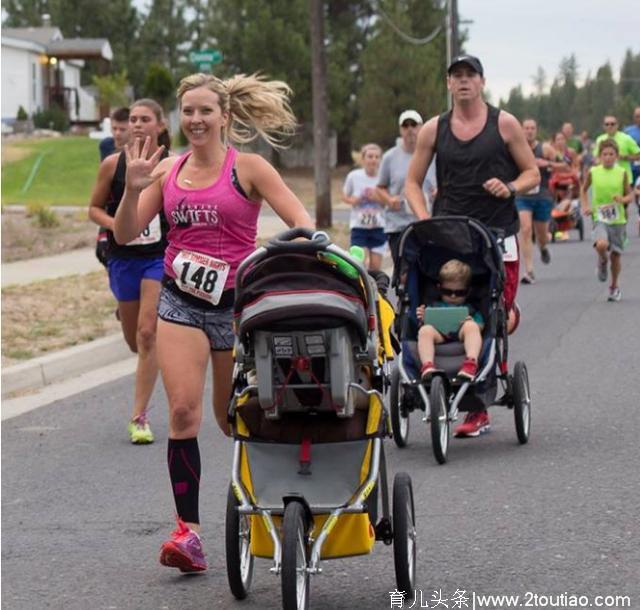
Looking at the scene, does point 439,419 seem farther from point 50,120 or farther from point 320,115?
point 50,120

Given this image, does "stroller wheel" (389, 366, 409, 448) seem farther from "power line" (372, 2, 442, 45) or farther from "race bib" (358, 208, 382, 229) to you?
"power line" (372, 2, 442, 45)

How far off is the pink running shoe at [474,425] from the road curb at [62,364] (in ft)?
13.0

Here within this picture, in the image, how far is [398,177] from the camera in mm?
14266

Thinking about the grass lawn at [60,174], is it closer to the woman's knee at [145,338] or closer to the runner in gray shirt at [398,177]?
the runner in gray shirt at [398,177]

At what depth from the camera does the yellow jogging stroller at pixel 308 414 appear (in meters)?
5.50

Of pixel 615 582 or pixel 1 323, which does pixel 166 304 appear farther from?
pixel 1 323

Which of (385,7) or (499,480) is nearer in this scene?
(499,480)

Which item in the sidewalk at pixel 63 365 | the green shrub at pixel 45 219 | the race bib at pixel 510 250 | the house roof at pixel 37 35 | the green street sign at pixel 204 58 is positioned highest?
the house roof at pixel 37 35

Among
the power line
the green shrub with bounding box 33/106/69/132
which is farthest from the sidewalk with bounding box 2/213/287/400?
the green shrub with bounding box 33/106/69/132

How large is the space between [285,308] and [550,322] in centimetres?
982

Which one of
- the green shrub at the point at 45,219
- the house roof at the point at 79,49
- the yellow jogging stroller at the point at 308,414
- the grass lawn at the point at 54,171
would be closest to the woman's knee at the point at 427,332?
the yellow jogging stroller at the point at 308,414

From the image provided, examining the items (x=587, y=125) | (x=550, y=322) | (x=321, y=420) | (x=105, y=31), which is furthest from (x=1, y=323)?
(x=587, y=125)

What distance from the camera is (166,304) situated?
649 cm

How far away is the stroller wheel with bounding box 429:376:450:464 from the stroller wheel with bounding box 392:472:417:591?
2522mm
